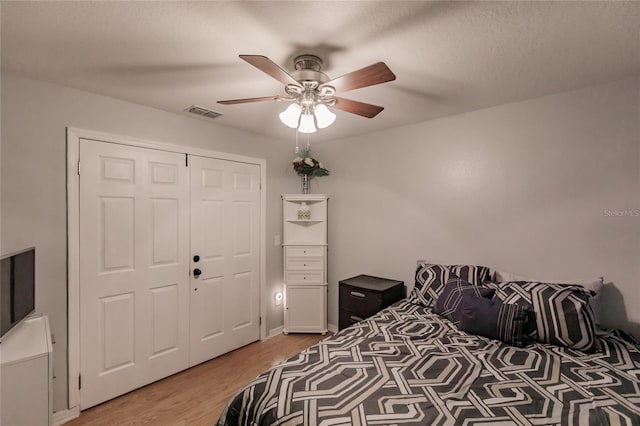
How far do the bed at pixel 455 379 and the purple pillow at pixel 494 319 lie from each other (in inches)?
0.5

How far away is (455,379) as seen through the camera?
4.91 ft

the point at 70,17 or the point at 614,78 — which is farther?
the point at 614,78

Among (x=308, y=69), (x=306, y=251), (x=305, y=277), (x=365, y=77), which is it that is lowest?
(x=305, y=277)

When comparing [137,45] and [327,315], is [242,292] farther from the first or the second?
[137,45]

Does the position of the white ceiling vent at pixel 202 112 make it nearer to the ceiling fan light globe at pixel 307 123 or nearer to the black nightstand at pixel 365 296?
the ceiling fan light globe at pixel 307 123

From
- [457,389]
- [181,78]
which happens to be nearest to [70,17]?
[181,78]

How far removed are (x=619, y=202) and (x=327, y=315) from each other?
9.75 feet

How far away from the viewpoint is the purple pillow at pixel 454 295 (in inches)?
88.7

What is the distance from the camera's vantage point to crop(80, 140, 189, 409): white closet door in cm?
226

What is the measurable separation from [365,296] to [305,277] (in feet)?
2.92

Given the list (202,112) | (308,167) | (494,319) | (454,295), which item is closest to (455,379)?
(494,319)

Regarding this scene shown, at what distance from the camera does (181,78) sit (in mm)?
2008

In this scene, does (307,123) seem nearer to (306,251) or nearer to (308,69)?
(308,69)

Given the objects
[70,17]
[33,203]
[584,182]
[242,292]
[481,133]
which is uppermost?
[70,17]
